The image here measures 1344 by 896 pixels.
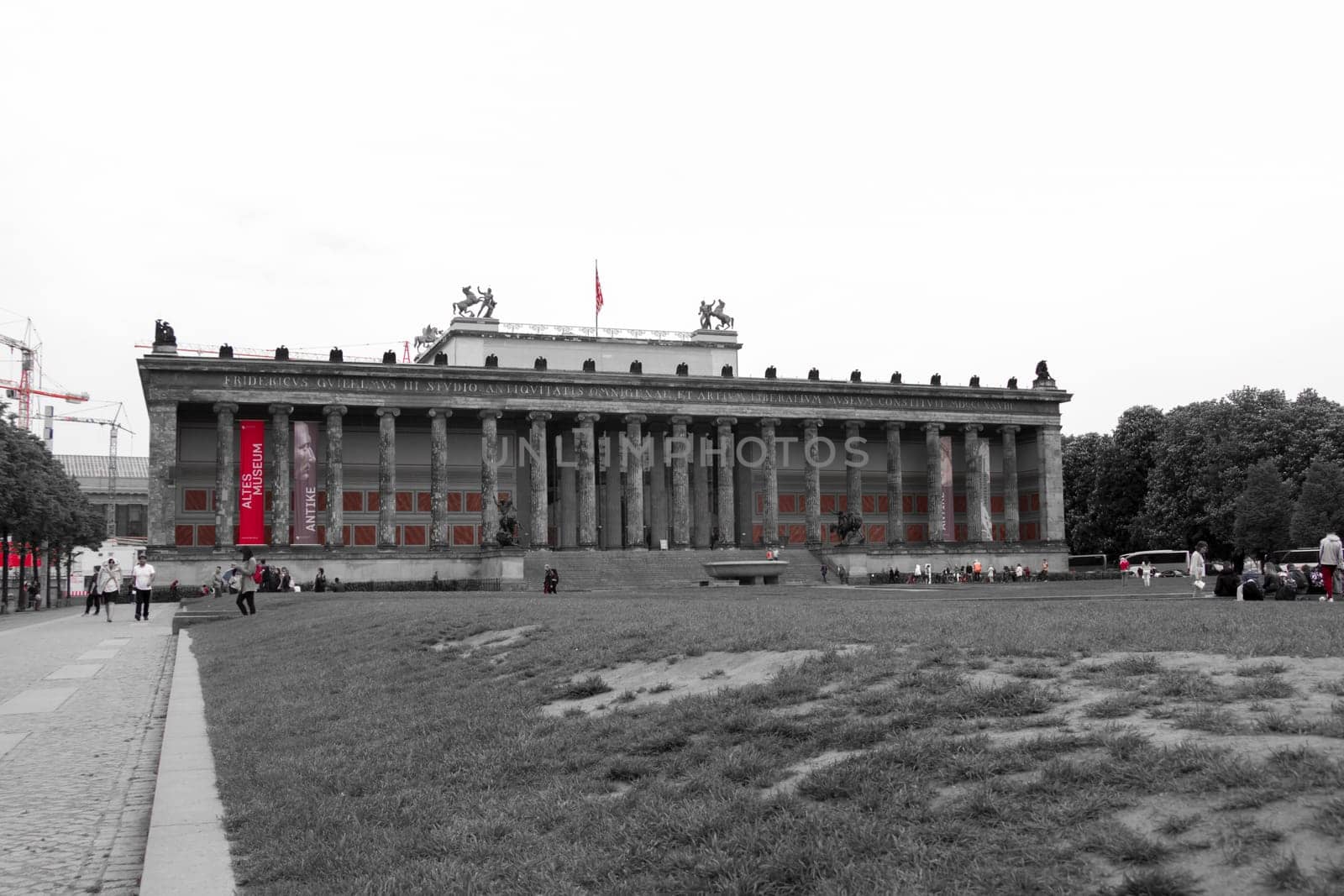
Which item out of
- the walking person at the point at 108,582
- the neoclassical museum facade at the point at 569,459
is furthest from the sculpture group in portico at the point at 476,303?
the walking person at the point at 108,582

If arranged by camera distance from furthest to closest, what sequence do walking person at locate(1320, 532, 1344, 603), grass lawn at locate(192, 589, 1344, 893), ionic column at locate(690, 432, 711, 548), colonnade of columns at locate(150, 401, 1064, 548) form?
ionic column at locate(690, 432, 711, 548) → colonnade of columns at locate(150, 401, 1064, 548) → walking person at locate(1320, 532, 1344, 603) → grass lawn at locate(192, 589, 1344, 893)

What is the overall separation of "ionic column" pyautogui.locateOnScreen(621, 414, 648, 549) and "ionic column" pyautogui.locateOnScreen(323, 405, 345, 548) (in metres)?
19.6

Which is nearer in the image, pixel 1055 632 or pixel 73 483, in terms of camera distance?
pixel 1055 632

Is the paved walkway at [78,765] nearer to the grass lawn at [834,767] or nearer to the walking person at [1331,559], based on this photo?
the grass lawn at [834,767]

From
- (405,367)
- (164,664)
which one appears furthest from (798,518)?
(164,664)

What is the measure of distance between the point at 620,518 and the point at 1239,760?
85190mm

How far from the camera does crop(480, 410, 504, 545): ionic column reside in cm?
8225

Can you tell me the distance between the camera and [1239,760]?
7.34 meters

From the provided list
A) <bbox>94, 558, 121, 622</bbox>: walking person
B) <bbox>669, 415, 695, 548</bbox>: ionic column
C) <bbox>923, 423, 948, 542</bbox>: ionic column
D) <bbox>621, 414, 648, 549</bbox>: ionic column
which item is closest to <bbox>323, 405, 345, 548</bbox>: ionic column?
<bbox>621, 414, 648, 549</bbox>: ionic column

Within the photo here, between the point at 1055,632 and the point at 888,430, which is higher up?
the point at 888,430

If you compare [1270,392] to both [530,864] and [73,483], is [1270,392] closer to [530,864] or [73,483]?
[73,483]

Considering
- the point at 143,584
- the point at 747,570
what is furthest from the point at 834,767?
the point at 747,570

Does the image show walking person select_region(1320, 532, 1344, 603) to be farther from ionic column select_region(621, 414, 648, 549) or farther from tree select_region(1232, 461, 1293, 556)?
tree select_region(1232, 461, 1293, 556)

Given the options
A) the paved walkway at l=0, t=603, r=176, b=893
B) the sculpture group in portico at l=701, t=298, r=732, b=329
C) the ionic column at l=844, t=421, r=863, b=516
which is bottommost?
the paved walkway at l=0, t=603, r=176, b=893
